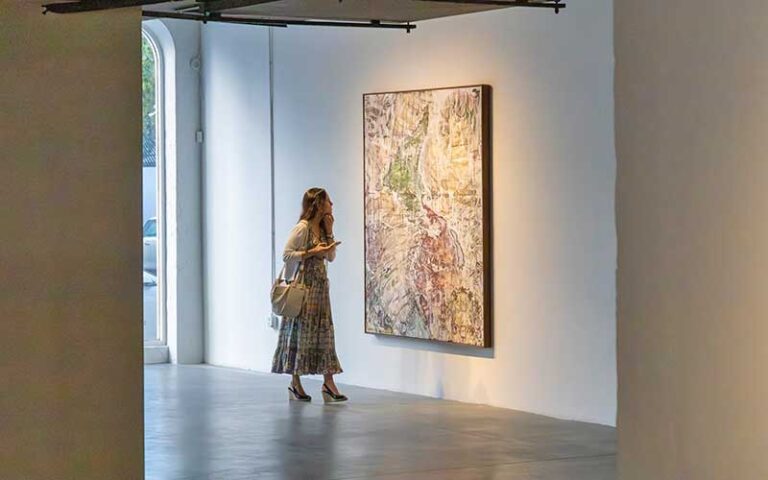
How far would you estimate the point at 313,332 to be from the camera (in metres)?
13.5

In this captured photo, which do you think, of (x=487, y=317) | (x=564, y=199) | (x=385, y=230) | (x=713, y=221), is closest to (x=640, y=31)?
(x=713, y=221)

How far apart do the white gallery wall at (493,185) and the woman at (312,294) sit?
95 centimetres

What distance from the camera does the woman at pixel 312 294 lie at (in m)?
13.4

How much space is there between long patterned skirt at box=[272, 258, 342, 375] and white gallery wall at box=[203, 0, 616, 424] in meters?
0.93

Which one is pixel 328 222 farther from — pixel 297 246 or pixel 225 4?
pixel 225 4

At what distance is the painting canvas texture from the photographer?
43.2 feet

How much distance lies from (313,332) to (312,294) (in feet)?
1.06

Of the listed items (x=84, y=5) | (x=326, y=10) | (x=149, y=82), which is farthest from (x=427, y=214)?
(x=84, y=5)

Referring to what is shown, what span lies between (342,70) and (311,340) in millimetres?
2748

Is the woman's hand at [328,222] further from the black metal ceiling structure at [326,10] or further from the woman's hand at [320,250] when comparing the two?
the black metal ceiling structure at [326,10]

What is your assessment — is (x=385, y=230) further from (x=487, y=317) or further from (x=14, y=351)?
(x=14, y=351)

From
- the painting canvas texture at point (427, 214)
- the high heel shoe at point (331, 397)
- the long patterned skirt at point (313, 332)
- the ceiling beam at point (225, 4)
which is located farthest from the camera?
the high heel shoe at point (331, 397)

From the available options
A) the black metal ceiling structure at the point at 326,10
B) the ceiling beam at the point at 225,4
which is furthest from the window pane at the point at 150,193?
the ceiling beam at the point at 225,4

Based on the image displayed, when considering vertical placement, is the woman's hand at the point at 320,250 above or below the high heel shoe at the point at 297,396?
above
